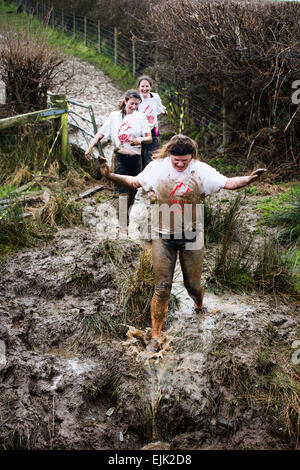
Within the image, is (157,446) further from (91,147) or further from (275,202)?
(275,202)

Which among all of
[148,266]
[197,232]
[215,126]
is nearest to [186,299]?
[148,266]

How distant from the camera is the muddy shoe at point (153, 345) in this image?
505 cm

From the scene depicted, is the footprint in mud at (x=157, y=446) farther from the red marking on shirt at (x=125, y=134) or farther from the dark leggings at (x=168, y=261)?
the red marking on shirt at (x=125, y=134)

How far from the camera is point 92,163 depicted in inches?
367

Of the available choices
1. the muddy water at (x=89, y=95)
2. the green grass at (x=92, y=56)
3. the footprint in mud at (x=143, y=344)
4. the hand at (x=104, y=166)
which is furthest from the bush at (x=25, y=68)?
the footprint in mud at (x=143, y=344)

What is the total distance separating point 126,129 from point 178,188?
2.64 m

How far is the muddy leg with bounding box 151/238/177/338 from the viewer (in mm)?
4715

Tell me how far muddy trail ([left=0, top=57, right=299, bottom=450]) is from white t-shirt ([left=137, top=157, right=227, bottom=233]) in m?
1.29

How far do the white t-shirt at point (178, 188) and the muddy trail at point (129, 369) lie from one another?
1286 mm

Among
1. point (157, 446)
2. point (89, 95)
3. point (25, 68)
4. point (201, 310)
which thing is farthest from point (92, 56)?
point (157, 446)

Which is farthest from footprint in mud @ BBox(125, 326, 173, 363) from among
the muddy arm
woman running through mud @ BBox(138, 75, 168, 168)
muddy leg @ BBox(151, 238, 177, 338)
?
woman running through mud @ BBox(138, 75, 168, 168)

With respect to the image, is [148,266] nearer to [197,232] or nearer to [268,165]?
[197,232]

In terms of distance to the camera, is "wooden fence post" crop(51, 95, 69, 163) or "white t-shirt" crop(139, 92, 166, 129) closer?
"white t-shirt" crop(139, 92, 166, 129)

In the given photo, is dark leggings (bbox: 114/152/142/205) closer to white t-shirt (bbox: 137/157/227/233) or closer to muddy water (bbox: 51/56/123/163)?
white t-shirt (bbox: 137/157/227/233)
